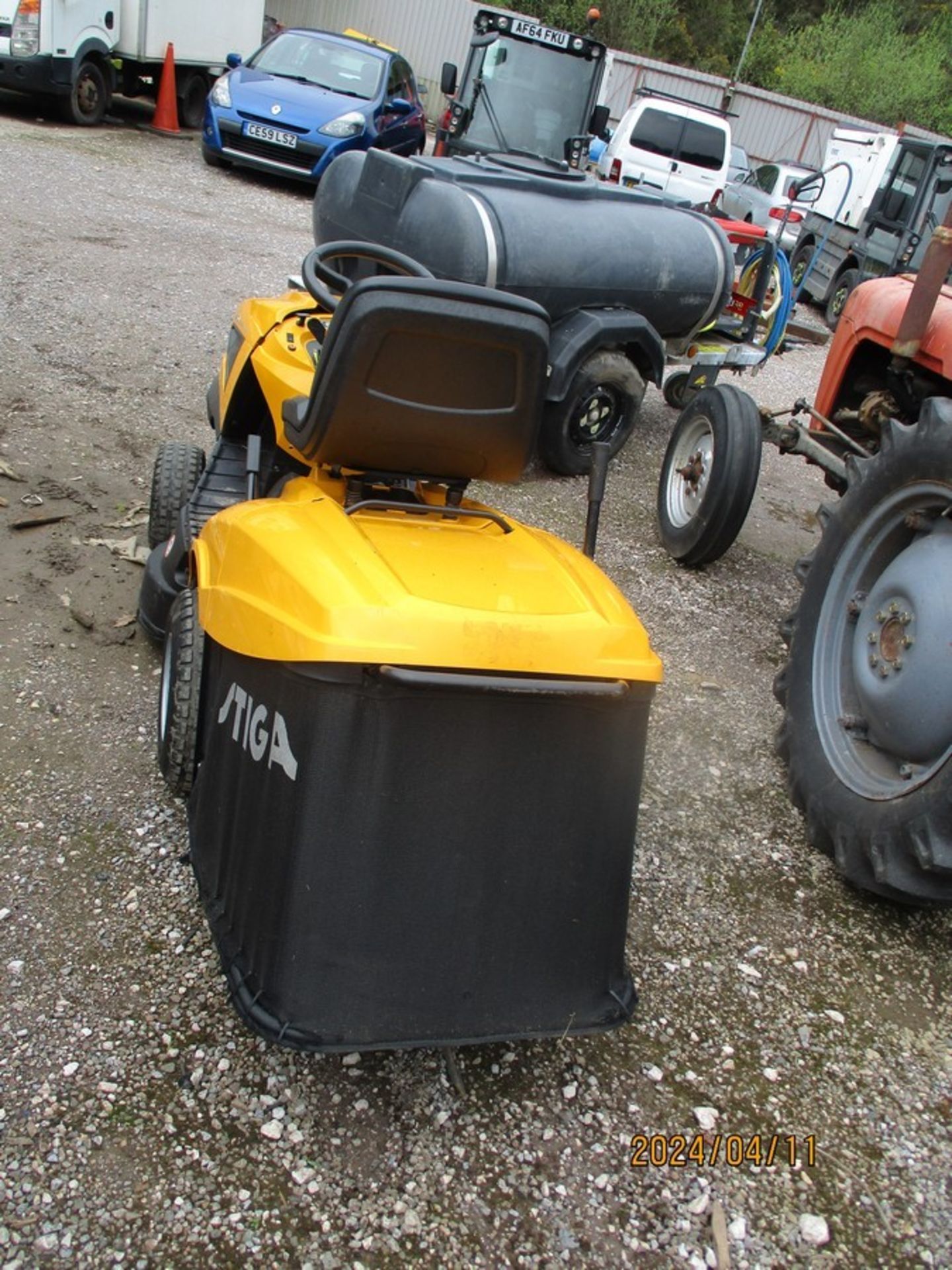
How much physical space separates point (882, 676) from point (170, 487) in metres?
2.45

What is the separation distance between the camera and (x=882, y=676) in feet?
9.54

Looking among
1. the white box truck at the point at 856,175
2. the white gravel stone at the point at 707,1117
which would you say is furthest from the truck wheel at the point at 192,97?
the white gravel stone at the point at 707,1117

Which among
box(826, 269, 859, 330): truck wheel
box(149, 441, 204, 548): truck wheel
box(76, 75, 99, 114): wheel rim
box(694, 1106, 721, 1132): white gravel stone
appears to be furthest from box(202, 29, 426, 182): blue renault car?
box(694, 1106, 721, 1132): white gravel stone

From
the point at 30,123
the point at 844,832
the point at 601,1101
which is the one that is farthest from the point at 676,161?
the point at 601,1101

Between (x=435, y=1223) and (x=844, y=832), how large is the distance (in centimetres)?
152

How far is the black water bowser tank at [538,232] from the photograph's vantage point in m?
4.91

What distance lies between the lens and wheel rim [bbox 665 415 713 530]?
471 centimetres

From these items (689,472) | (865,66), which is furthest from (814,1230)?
(865,66)

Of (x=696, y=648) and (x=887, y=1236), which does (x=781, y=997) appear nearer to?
(x=887, y=1236)

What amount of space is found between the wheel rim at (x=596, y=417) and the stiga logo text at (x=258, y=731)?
12.1 ft

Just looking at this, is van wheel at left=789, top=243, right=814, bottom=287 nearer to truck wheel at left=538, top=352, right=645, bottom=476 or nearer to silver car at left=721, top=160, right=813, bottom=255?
silver car at left=721, top=160, right=813, bottom=255

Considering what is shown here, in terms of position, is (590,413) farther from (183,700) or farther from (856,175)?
(856,175)

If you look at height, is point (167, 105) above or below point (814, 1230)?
above
